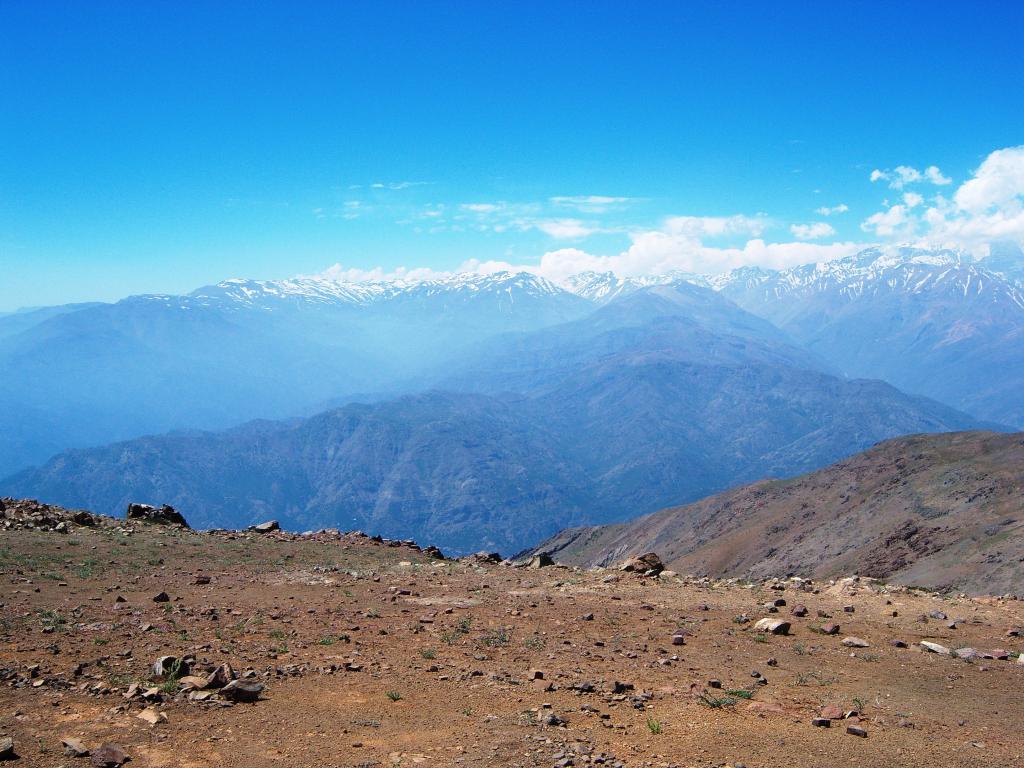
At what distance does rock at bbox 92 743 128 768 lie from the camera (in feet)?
27.3

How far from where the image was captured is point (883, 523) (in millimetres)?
72625

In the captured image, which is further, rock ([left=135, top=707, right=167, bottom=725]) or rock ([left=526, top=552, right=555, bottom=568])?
rock ([left=526, top=552, right=555, bottom=568])

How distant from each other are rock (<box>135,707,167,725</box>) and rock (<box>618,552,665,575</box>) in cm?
1628

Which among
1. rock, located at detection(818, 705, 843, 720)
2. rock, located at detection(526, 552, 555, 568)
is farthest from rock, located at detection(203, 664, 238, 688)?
rock, located at detection(526, 552, 555, 568)

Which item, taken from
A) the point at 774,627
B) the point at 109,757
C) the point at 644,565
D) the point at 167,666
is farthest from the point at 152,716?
the point at 644,565

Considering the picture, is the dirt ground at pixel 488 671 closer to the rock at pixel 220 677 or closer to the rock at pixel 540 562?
the rock at pixel 220 677

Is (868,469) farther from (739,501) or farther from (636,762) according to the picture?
(636,762)

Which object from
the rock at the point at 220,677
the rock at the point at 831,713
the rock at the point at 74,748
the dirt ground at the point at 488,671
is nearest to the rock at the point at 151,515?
the dirt ground at the point at 488,671

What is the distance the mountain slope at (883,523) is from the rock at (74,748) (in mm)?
49059

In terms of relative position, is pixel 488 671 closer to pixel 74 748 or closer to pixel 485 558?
pixel 74 748

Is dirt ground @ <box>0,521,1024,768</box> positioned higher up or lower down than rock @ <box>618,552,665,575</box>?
higher up

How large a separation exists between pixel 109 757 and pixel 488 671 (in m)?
6.21

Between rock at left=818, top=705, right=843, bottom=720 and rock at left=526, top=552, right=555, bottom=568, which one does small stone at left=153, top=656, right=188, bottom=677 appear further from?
rock at left=526, top=552, right=555, bottom=568

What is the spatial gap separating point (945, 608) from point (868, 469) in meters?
88.2
